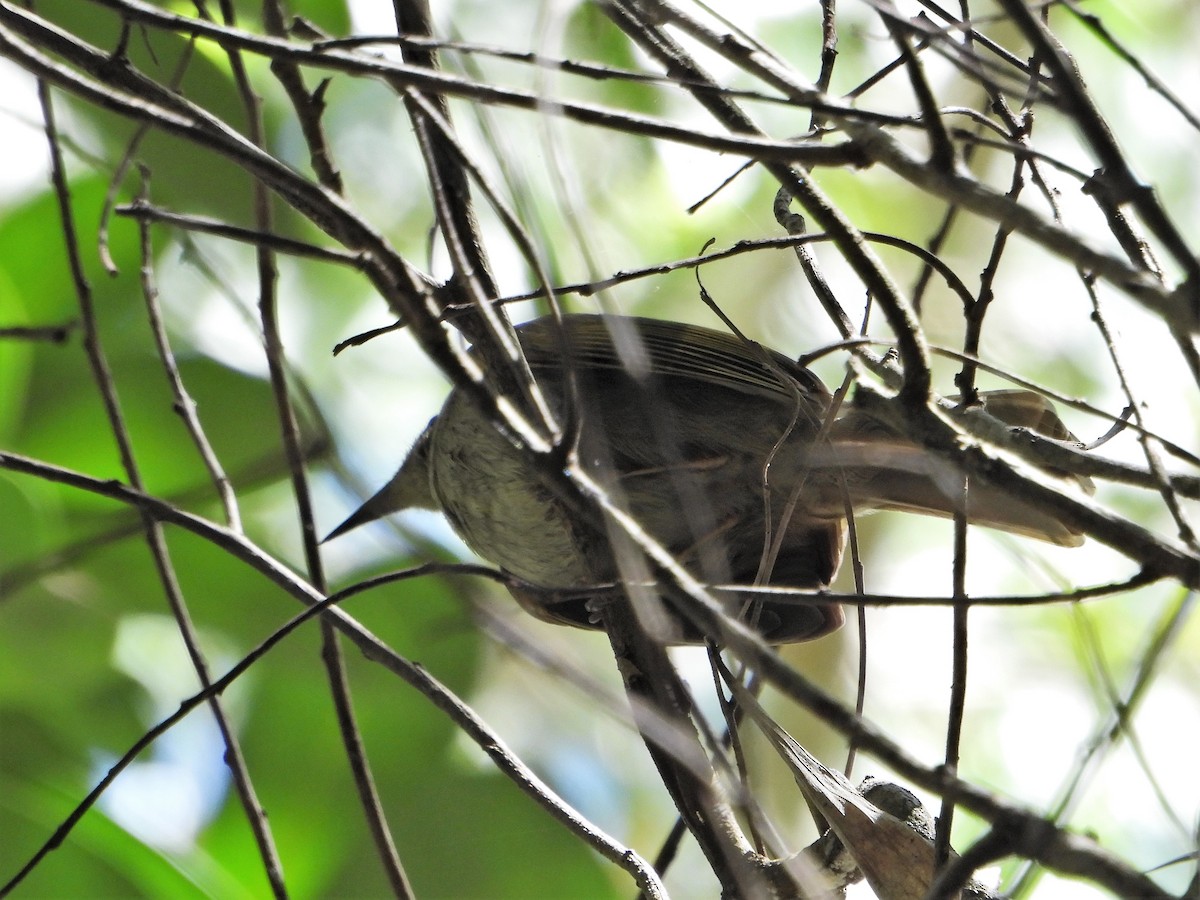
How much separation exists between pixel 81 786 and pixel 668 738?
3329 mm

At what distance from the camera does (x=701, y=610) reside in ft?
4.01

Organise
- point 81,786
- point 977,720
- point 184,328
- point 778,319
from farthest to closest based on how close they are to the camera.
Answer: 1. point 977,720
2. point 778,319
3. point 184,328
4. point 81,786

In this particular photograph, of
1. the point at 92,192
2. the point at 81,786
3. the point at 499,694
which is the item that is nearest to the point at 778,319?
the point at 499,694

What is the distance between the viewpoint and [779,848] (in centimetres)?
128

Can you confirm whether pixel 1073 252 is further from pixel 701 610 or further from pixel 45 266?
pixel 45 266

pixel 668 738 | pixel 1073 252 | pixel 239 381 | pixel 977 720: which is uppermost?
pixel 977 720

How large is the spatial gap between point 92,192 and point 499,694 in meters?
3.67

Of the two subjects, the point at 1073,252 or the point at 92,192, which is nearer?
the point at 1073,252

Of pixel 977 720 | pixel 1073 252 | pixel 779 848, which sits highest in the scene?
pixel 977 720

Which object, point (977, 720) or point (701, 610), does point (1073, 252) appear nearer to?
point (701, 610)

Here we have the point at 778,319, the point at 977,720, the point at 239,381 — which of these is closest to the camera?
the point at 239,381

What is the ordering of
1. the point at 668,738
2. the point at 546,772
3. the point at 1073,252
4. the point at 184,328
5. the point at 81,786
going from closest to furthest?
the point at 1073,252 < the point at 668,738 < the point at 81,786 < the point at 184,328 < the point at 546,772

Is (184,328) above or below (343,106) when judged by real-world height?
below

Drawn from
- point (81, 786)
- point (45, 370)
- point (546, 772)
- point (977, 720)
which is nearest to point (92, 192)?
point (45, 370)
